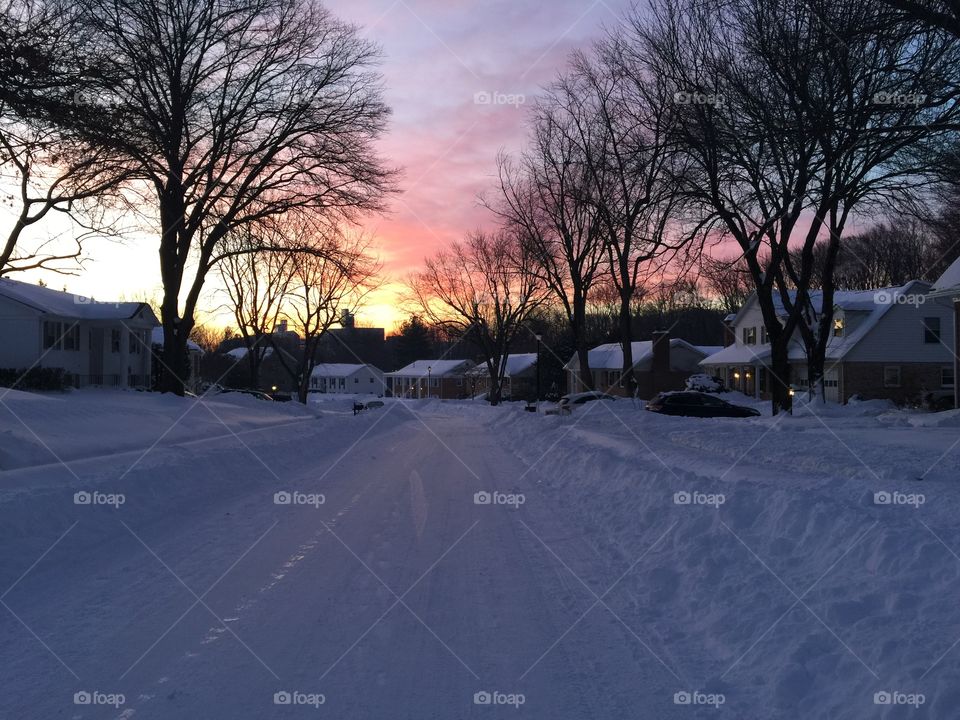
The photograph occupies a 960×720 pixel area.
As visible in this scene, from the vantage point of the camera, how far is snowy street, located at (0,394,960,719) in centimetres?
509

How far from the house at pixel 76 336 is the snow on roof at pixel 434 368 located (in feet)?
201

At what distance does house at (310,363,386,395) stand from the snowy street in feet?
374

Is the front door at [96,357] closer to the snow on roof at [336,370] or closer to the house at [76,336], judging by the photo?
the house at [76,336]

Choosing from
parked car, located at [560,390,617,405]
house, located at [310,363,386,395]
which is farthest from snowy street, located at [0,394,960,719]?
house, located at [310,363,386,395]

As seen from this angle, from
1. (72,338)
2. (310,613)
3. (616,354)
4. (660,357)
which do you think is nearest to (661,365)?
(660,357)

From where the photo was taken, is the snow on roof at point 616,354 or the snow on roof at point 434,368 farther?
the snow on roof at point 434,368

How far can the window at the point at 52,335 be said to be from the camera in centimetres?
3838

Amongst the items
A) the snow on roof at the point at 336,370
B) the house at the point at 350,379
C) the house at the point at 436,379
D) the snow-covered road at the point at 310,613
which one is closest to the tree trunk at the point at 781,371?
the snow-covered road at the point at 310,613

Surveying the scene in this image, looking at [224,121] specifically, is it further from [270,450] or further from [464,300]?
[464,300]

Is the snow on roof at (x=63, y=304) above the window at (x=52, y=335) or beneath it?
above

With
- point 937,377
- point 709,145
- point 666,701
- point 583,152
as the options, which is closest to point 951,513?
point 666,701

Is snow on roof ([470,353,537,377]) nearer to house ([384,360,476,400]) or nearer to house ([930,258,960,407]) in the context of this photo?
house ([384,360,476,400])

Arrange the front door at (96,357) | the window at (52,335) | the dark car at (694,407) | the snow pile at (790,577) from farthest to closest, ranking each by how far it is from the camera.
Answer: the front door at (96,357)
the window at (52,335)
the dark car at (694,407)
the snow pile at (790,577)

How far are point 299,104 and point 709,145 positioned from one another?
48.9 feet
